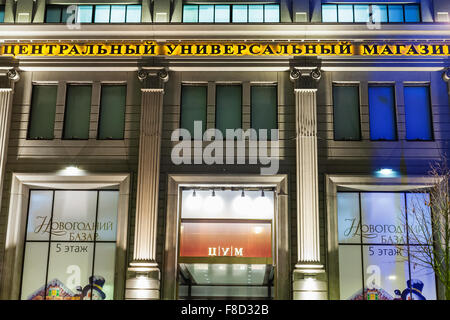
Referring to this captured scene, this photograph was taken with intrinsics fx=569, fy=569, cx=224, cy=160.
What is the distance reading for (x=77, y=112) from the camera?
2516 cm

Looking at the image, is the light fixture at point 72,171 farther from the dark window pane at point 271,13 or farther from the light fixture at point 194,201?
the dark window pane at point 271,13

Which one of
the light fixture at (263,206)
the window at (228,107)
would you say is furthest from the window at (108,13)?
the light fixture at (263,206)

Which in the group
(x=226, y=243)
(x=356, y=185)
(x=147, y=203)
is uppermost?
(x=356, y=185)

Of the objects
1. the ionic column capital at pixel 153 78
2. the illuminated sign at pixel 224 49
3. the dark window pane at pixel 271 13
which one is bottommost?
the ionic column capital at pixel 153 78

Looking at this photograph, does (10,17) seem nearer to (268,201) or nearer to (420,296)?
(268,201)

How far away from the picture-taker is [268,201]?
24.3m

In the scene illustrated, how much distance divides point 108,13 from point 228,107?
7149mm

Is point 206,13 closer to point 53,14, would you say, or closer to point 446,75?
point 53,14

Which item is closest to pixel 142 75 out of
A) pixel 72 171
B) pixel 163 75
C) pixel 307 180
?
pixel 163 75

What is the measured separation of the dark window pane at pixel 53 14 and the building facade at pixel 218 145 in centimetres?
8

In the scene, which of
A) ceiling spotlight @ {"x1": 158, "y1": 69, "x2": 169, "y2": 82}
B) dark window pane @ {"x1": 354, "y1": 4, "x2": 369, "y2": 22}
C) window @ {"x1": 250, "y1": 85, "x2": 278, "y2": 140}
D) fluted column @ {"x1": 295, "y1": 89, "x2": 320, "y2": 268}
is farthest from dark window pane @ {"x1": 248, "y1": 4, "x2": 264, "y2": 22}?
ceiling spotlight @ {"x1": 158, "y1": 69, "x2": 169, "y2": 82}

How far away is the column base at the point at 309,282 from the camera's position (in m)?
22.2

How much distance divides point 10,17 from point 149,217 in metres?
11.3
